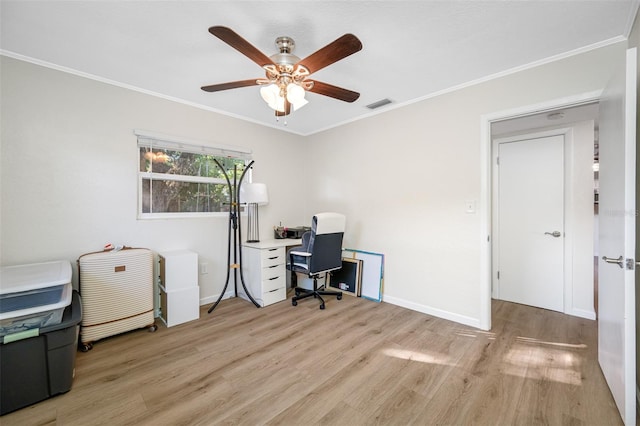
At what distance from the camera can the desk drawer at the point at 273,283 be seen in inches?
128

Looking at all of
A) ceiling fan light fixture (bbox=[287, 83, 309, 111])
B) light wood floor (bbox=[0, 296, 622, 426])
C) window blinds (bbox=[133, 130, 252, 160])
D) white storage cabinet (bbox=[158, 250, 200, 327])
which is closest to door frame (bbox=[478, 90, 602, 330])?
light wood floor (bbox=[0, 296, 622, 426])

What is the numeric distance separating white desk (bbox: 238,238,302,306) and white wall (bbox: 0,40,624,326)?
0.37m

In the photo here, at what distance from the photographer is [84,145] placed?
2.47 meters

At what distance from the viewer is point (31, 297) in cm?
186

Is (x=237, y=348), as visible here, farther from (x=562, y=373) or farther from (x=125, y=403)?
(x=562, y=373)

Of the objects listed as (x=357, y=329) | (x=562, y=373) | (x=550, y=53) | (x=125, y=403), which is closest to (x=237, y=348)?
(x=125, y=403)

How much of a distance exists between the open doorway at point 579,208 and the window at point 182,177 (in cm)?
338

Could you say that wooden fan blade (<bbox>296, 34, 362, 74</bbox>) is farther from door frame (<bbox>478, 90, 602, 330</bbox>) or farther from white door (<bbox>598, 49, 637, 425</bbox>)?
door frame (<bbox>478, 90, 602, 330</bbox>)

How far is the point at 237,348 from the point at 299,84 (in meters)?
2.20

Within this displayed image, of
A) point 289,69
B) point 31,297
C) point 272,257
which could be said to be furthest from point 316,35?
point 31,297

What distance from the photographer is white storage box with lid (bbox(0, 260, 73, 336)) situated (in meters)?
1.62

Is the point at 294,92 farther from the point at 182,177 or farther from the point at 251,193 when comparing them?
the point at 182,177

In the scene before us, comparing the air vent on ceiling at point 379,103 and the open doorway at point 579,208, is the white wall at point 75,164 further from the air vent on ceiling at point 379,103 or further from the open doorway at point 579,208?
the open doorway at point 579,208

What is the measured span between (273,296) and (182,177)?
1814 millimetres
